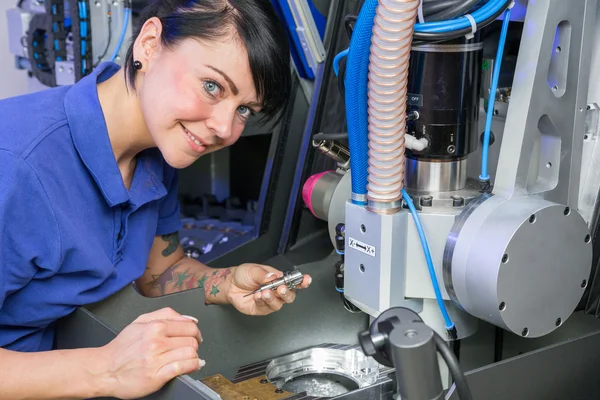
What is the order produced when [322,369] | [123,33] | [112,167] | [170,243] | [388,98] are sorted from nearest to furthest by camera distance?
[388,98] → [112,167] → [322,369] → [170,243] → [123,33]

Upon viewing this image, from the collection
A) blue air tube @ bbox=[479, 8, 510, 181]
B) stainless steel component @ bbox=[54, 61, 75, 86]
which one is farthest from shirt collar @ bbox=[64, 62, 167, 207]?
stainless steel component @ bbox=[54, 61, 75, 86]

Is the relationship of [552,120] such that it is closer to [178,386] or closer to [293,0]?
[178,386]

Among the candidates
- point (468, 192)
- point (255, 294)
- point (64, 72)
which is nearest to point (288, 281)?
point (255, 294)

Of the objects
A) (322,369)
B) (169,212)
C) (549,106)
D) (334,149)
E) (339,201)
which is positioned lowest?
(322,369)

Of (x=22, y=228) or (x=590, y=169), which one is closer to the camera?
(x=22, y=228)

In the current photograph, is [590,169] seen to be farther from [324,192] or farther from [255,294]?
[255,294]

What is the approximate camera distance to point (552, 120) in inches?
51.6

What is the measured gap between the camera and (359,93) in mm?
1208

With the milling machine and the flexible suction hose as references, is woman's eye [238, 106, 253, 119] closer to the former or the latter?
the milling machine

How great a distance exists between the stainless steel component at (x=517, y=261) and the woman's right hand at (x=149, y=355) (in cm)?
44

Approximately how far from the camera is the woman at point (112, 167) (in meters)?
1.24

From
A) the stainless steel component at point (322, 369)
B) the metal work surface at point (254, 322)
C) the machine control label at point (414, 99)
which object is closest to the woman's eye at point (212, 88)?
the machine control label at point (414, 99)

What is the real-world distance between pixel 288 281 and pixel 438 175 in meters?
0.38

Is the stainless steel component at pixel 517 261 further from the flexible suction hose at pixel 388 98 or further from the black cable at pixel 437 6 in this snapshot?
the black cable at pixel 437 6
